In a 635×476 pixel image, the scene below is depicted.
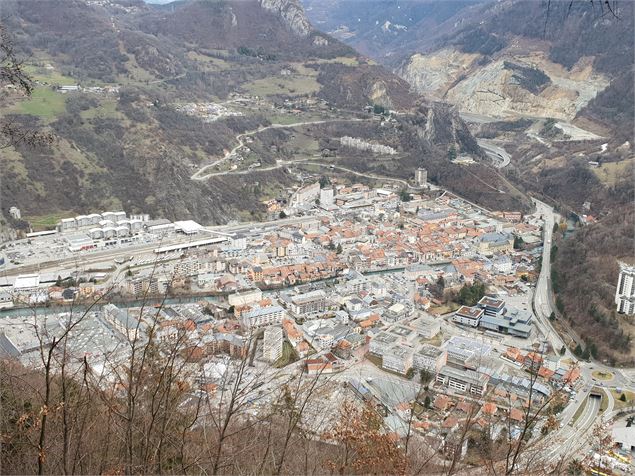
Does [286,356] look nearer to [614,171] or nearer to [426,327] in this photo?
[426,327]

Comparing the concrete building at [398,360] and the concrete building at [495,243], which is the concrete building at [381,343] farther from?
the concrete building at [495,243]

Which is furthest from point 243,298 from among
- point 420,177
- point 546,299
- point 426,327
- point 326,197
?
point 420,177

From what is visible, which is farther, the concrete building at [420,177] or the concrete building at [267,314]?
the concrete building at [420,177]

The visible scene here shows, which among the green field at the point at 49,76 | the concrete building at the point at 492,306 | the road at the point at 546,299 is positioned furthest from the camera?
the green field at the point at 49,76

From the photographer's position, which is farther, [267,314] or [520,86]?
[520,86]

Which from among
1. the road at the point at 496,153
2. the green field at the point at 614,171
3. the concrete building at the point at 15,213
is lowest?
the road at the point at 496,153

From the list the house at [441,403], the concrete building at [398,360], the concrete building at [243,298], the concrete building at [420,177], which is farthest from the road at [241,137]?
the house at [441,403]

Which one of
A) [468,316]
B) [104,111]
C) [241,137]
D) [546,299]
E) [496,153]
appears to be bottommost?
[496,153]

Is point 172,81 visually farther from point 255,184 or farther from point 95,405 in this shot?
point 95,405
